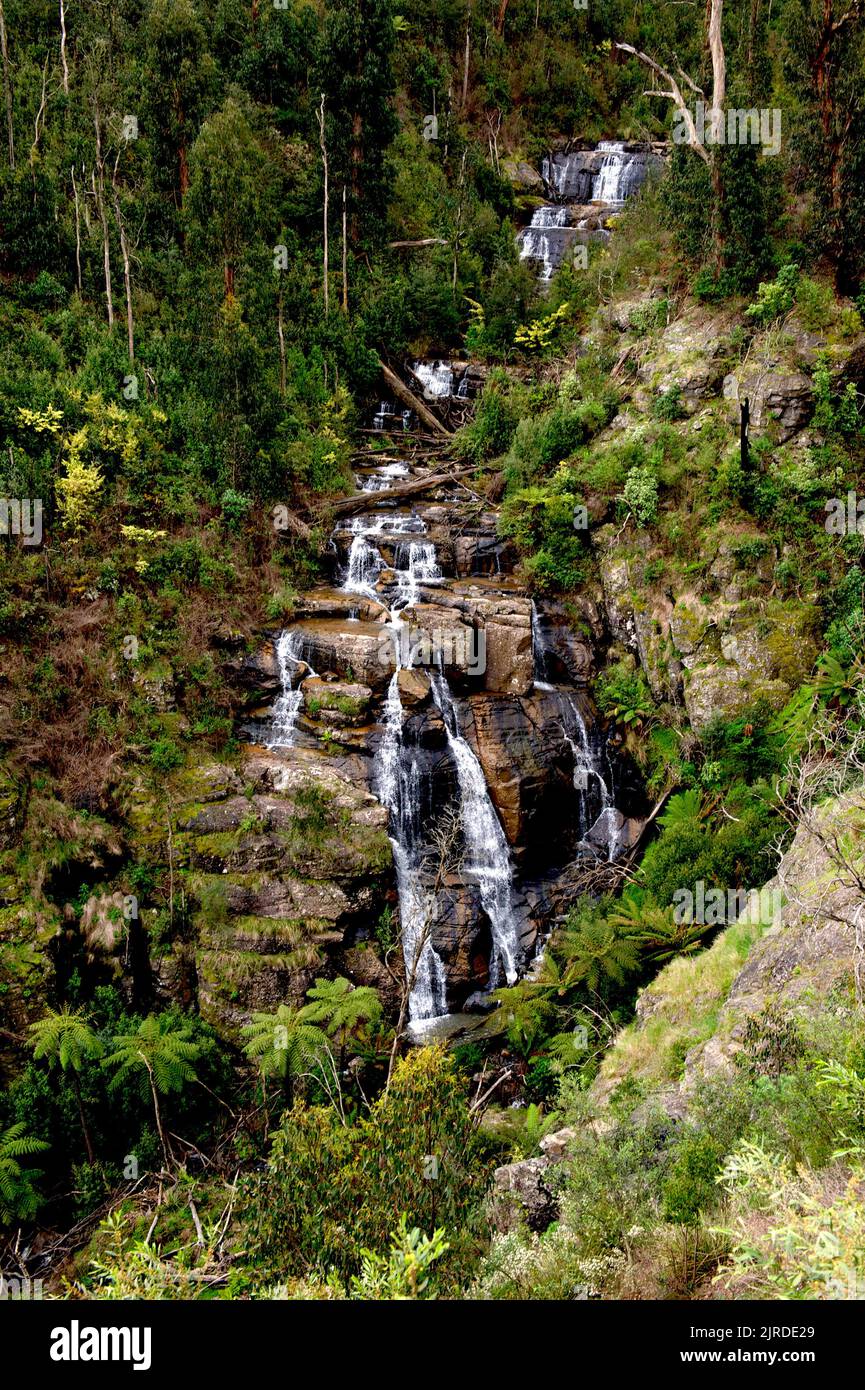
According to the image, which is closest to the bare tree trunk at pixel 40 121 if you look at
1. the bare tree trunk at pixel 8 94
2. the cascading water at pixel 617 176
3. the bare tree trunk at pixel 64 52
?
the bare tree trunk at pixel 8 94

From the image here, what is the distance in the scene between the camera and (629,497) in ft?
55.3

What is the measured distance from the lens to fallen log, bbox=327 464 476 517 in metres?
19.5

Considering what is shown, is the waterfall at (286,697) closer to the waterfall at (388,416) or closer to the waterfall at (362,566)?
the waterfall at (362,566)

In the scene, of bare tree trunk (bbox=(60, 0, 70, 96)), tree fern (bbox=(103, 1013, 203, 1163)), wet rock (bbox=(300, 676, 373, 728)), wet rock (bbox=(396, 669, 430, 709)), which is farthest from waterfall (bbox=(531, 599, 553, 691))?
bare tree trunk (bbox=(60, 0, 70, 96))

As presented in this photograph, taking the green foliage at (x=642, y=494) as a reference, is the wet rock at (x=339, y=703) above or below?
below

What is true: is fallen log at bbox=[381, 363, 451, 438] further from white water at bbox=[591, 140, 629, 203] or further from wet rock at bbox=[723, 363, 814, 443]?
white water at bbox=[591, 140, 629, 203]

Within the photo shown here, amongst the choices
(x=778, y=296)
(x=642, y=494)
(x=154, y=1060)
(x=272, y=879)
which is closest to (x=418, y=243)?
(x=778, y=296)

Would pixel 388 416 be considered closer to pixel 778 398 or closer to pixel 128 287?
pixel 128 287

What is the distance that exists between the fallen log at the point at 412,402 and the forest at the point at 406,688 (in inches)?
13.4

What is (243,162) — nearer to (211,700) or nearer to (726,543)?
(211,700)

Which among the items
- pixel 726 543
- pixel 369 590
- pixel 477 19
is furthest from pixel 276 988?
pixel 477 19

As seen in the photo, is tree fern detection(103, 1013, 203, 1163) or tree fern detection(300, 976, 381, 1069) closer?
tree fern detection(300, 976, 381, 1069)

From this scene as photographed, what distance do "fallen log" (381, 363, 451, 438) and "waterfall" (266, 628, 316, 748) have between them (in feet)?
34.1

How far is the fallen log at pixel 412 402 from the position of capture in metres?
23.6
